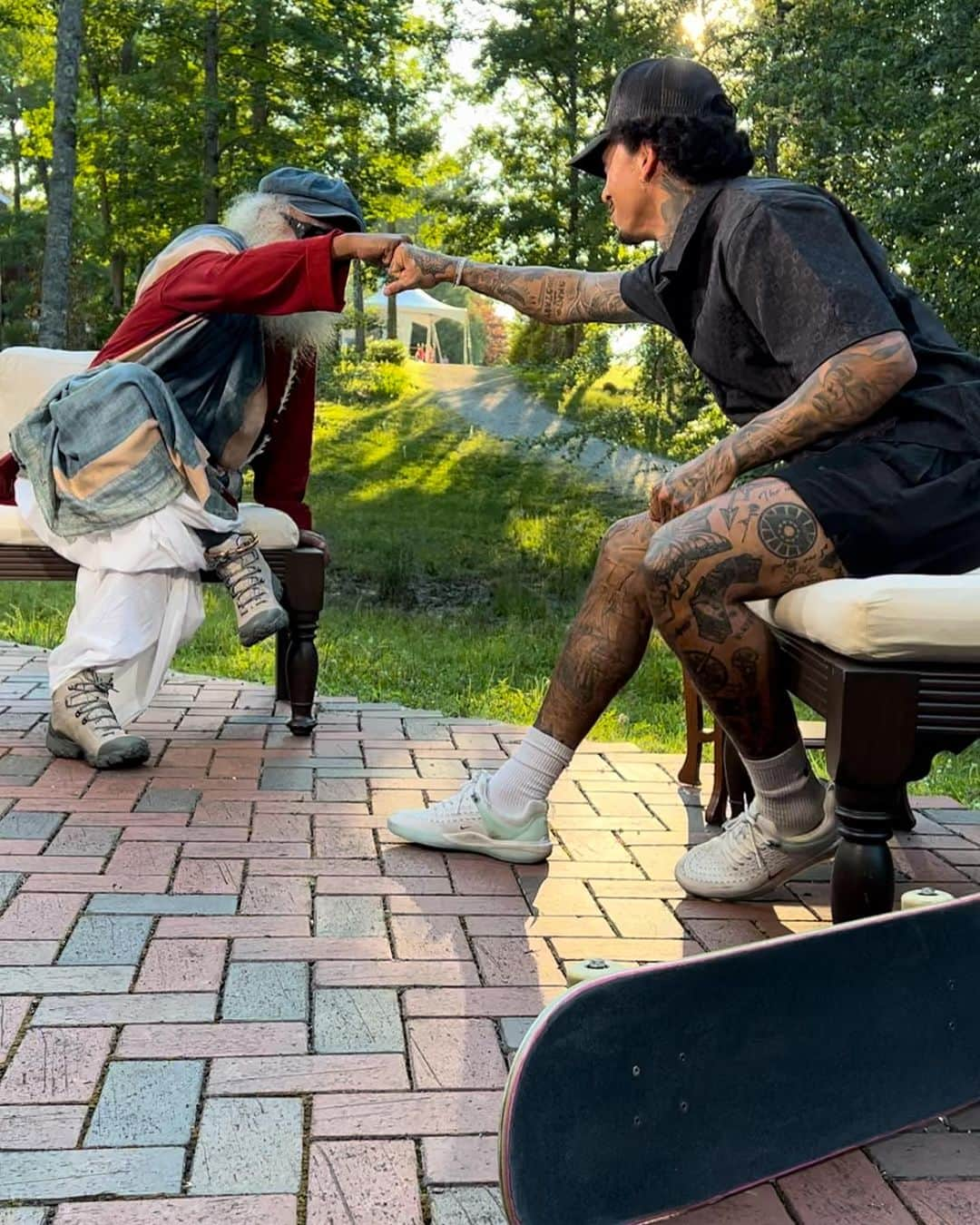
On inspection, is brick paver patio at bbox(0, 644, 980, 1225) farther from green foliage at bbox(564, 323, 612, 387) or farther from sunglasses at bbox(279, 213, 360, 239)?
green foliage at bbox(564, 323, 612, 387)

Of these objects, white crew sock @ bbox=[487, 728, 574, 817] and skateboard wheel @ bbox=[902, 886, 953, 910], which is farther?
white crew sock @ bbox=[487, 728, 574, 817]

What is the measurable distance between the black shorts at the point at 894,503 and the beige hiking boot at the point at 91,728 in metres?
1.99

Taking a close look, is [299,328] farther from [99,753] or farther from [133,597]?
[99,753]

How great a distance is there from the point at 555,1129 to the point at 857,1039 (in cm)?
47

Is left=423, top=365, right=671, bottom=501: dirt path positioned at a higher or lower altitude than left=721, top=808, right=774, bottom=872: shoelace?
lower

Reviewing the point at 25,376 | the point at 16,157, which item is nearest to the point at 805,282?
the point at 25,376

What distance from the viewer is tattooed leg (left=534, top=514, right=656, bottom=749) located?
274 cm

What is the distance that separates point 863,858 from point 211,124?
1143 cm

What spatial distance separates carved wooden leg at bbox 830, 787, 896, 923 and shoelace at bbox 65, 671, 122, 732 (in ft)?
7.16

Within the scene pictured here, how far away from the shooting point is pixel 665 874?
2.92 meters

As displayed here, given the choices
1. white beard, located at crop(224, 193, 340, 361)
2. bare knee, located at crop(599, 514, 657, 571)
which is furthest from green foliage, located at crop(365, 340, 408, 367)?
bare knee, located at crop(599, 514, 657, 571)

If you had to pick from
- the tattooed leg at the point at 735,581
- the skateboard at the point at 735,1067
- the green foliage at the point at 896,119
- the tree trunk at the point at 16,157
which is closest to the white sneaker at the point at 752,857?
the tattooed leg at the point at 735,581

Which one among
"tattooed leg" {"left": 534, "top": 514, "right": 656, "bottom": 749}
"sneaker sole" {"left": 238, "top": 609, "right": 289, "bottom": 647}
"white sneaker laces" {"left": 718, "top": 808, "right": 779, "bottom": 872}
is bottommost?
"white sneaker laces" {"left": 718, "top": 808, "right": 779, "bottom": 872}

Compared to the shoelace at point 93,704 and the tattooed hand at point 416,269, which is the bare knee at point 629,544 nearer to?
the tattooed hand at point 416,269
